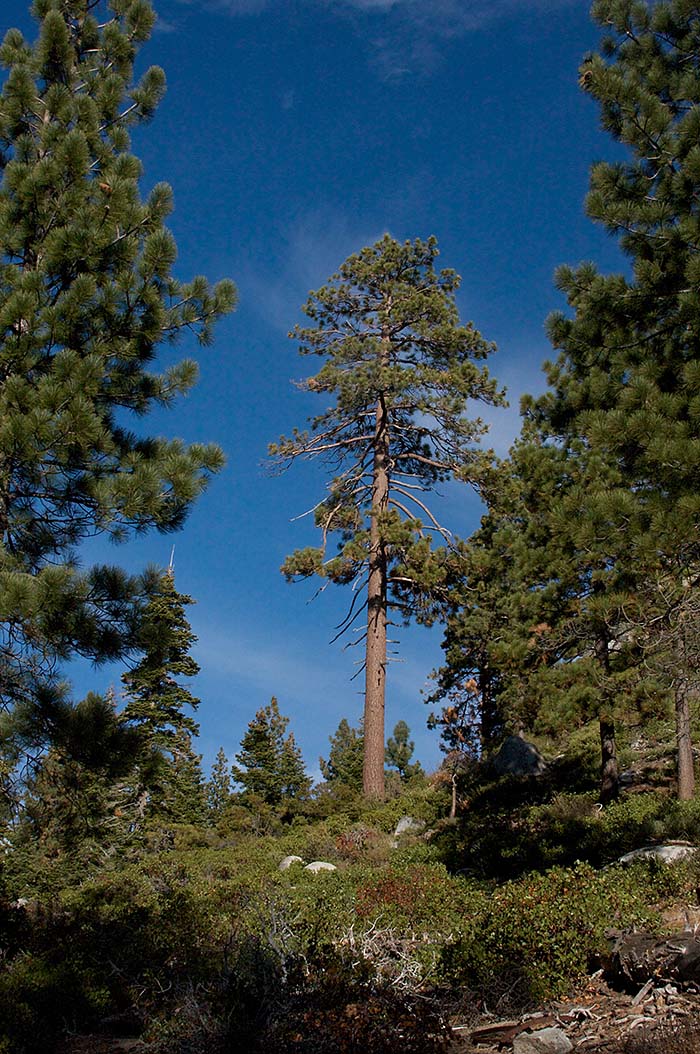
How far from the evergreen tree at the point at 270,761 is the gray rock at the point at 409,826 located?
8.97m

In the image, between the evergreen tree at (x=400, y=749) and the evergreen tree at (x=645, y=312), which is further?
the evergreen tree at (x=400, y=749)

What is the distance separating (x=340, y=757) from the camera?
43.1 metres

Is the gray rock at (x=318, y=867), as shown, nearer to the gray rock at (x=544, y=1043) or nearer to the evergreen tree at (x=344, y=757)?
the gray rock at (x=544, y=1043)

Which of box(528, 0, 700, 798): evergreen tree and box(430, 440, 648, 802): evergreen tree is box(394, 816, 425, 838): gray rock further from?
box(528, 0, 700, 798): evergreen tree

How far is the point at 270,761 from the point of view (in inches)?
1123

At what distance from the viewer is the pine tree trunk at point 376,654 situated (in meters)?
20.5

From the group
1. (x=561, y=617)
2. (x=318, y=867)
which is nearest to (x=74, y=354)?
(x=561, y=617)

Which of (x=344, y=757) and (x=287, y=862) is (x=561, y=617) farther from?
(x=344, y=757)

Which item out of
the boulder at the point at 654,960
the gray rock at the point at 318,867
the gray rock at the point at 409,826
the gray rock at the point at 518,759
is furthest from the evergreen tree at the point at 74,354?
the gray rock at the point at 518,759

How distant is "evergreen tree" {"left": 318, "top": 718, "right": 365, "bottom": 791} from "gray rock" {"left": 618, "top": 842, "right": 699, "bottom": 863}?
2606 centimetres

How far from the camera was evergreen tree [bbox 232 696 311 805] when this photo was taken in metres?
27.4

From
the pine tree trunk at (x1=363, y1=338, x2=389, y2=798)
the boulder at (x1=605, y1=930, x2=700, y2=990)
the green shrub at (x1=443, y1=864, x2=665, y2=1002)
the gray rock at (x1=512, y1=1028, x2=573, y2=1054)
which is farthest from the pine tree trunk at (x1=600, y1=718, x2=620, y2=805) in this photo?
the gray rock at (x1=512, y1=1028, x2=573, y2=1054)

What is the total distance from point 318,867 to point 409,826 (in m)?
4.34

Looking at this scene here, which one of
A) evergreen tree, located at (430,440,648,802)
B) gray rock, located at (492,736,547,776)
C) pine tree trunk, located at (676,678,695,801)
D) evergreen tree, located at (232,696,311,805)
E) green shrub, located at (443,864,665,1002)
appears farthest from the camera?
evergreen tree, located at (232,696,311,805)
